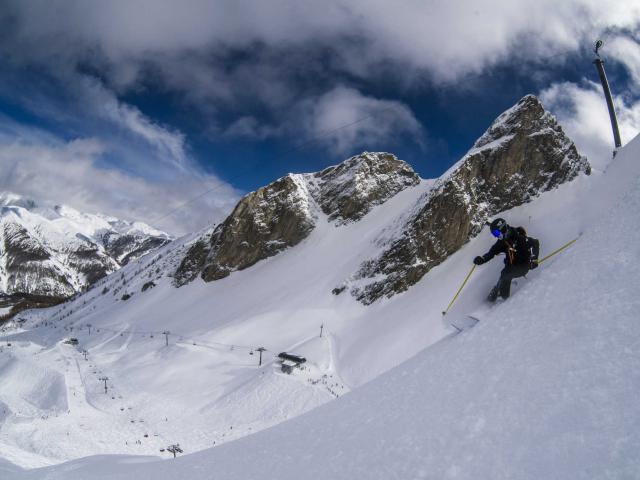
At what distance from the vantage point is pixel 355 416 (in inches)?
191

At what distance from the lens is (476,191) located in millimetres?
49281

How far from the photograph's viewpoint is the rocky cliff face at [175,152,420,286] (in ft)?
227

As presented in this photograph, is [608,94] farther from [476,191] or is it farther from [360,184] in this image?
[360,184]

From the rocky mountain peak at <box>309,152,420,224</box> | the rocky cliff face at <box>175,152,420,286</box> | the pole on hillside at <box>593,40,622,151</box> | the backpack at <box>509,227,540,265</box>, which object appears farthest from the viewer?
the rocky mountain peak at <box>309,152,420,224</box>

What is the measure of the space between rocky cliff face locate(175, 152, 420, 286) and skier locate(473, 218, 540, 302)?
60.6 meters

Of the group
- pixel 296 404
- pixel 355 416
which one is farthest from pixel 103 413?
pixel 355 416

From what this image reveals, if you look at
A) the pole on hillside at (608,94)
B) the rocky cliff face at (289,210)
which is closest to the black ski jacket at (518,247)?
the pole on hillside at (608,94)

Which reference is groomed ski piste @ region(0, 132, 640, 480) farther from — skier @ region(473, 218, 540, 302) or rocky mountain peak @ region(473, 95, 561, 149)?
rocky mountain peak @ region(473, 95, 561, 149)

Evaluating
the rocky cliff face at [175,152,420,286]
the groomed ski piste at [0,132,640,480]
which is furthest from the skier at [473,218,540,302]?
the rocky cliff face at [175,152,420,286]

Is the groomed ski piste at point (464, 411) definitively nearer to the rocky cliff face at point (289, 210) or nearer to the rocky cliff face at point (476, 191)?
the rocky cliff face at point (476, 191)

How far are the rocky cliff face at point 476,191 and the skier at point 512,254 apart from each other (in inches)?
1441

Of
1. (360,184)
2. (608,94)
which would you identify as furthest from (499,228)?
(360,184)

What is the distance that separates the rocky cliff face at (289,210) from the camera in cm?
6925

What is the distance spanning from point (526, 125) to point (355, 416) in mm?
57056
